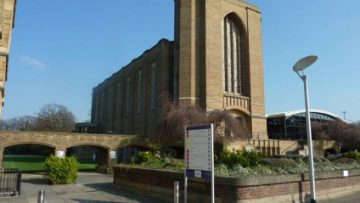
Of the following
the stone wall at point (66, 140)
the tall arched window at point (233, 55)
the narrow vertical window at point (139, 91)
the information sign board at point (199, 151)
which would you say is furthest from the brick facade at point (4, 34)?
the narrow vertical window at point (139, 91)

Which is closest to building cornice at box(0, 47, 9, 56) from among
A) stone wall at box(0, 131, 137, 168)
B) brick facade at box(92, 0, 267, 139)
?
stone wall at box(0, 131, 137, 168)

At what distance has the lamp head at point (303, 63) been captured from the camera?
1161cm

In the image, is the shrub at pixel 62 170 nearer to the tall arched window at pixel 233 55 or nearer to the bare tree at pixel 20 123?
the tall arched window at pixel 233 55

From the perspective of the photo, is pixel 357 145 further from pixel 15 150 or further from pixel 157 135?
pixel 15 150

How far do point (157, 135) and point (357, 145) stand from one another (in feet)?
109

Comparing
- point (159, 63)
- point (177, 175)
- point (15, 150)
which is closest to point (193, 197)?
point (177, 175)

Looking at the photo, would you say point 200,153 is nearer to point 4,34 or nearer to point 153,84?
point 4,34

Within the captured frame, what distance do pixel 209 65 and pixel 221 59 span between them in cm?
286

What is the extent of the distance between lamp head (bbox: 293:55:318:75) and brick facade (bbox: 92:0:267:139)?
30245 millimetres

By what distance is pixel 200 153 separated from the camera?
9.73 m

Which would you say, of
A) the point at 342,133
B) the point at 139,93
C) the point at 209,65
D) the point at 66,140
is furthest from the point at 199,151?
the point at 342,133

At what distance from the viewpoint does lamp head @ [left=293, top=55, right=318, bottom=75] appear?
38.1 ft

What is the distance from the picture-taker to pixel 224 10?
160ft

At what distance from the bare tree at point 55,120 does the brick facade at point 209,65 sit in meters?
28.1
